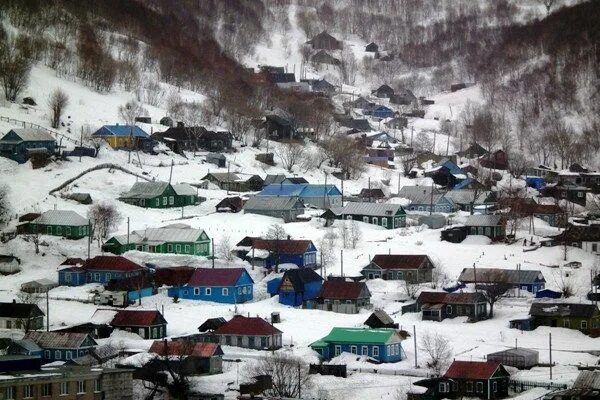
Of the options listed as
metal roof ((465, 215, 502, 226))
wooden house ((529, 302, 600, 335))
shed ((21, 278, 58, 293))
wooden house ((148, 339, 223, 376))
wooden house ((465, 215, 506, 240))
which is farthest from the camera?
metal roof ((465, 215, 502, 226))

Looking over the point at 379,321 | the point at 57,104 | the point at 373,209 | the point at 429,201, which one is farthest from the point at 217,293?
the point at 57,104

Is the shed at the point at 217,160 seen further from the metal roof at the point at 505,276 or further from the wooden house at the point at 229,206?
the metal roof at the point at 505,276

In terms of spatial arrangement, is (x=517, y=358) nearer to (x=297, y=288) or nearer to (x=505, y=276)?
(x=505, y=276)

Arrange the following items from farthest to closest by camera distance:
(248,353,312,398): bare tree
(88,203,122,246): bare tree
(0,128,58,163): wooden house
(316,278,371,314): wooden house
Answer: (0,128,58,163): wooden house
(88,203,122,246): bare tree
(316,278,371,314): wooden house
(248,353,312,398): bare tree

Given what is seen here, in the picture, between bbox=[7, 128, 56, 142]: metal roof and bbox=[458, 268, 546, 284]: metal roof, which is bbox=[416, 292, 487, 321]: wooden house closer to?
bbox=[458, 268, 546, 284]: metal roof

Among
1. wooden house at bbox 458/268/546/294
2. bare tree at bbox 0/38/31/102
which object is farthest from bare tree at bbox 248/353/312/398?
bare tree at bbox 0/38/31/102

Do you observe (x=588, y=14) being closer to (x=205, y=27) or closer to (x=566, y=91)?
(x=566, y=91)
